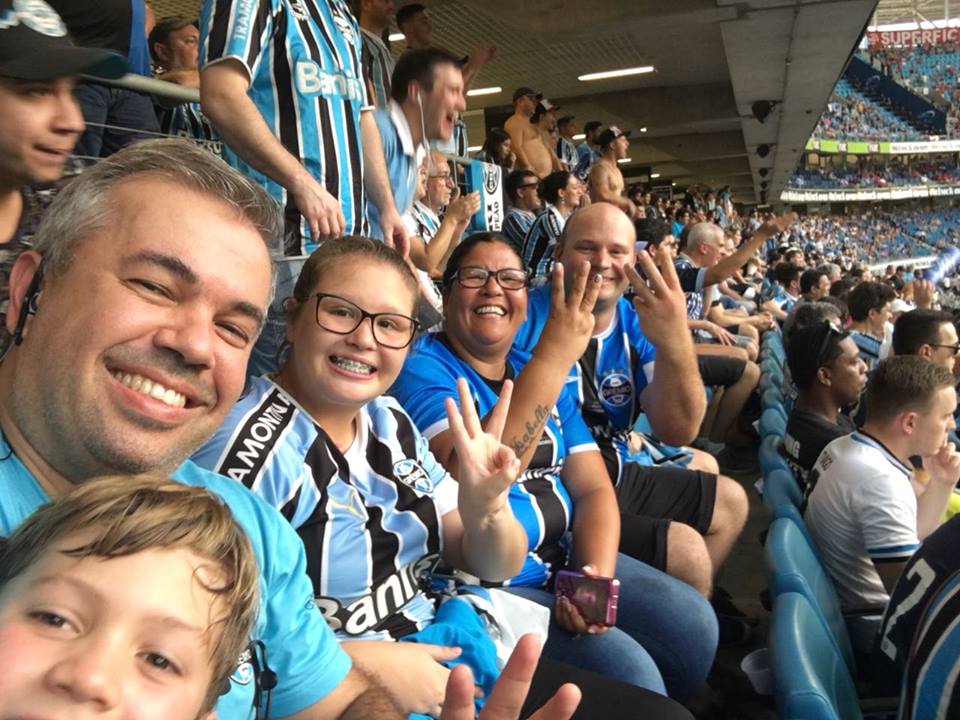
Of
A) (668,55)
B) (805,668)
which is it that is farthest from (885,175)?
(805,668)

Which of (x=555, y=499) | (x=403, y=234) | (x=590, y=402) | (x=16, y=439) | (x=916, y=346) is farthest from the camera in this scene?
(x=916, y=346)

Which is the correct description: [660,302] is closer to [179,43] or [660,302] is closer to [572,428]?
[572,428]

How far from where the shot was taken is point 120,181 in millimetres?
1045

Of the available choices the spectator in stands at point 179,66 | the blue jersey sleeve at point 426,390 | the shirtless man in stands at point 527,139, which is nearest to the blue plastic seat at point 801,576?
the blue jersey sleeve at point 426,390

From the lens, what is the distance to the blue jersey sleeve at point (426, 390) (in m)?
1.90

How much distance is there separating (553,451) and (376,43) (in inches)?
98.2

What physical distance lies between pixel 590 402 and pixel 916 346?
7.77 feet

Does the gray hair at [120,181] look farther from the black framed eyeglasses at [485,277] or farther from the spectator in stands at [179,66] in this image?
the spectator in stands at [179,66]

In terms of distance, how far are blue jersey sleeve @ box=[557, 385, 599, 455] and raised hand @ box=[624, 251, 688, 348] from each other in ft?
1.17

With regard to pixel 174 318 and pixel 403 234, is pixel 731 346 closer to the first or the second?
pixel 403 234

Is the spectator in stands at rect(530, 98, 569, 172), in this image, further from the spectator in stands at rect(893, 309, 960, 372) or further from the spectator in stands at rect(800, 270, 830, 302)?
the spectator in stands at rect(893, 309, 960, 372)

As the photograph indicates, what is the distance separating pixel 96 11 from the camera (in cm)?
193

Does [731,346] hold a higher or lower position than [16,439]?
lower

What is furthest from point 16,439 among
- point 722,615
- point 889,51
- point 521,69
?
point 889,51
